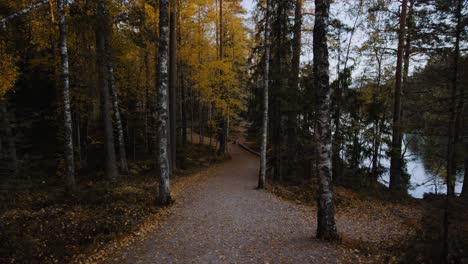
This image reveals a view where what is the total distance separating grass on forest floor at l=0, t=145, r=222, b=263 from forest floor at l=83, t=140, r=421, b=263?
553 mm

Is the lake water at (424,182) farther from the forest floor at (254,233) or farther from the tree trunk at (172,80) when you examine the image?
the tree trunk at (172,80)

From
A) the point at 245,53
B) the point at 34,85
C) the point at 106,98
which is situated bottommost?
the point at 106,98

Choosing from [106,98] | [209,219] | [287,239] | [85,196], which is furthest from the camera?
[106,98]

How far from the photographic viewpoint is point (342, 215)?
8.85 meters

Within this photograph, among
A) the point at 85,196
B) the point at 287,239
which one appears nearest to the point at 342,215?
the point at 287,239

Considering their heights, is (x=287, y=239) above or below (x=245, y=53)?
below

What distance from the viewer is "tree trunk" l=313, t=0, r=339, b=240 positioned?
5488 mm

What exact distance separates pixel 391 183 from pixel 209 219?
409 inches

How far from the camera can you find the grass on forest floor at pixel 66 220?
15.8ft

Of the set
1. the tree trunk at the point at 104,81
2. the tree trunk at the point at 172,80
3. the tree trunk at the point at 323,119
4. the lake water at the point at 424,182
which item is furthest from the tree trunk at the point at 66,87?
the lake water at the point at 424,182

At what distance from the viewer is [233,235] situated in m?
6.22

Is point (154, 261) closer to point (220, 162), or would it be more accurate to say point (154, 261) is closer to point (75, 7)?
point (75, 7)

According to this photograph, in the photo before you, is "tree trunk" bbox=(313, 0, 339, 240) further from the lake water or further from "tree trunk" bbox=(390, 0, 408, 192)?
"tree trunk" bbox=(390, 0, 408, 192)

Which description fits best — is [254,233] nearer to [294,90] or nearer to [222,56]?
[294,90]
